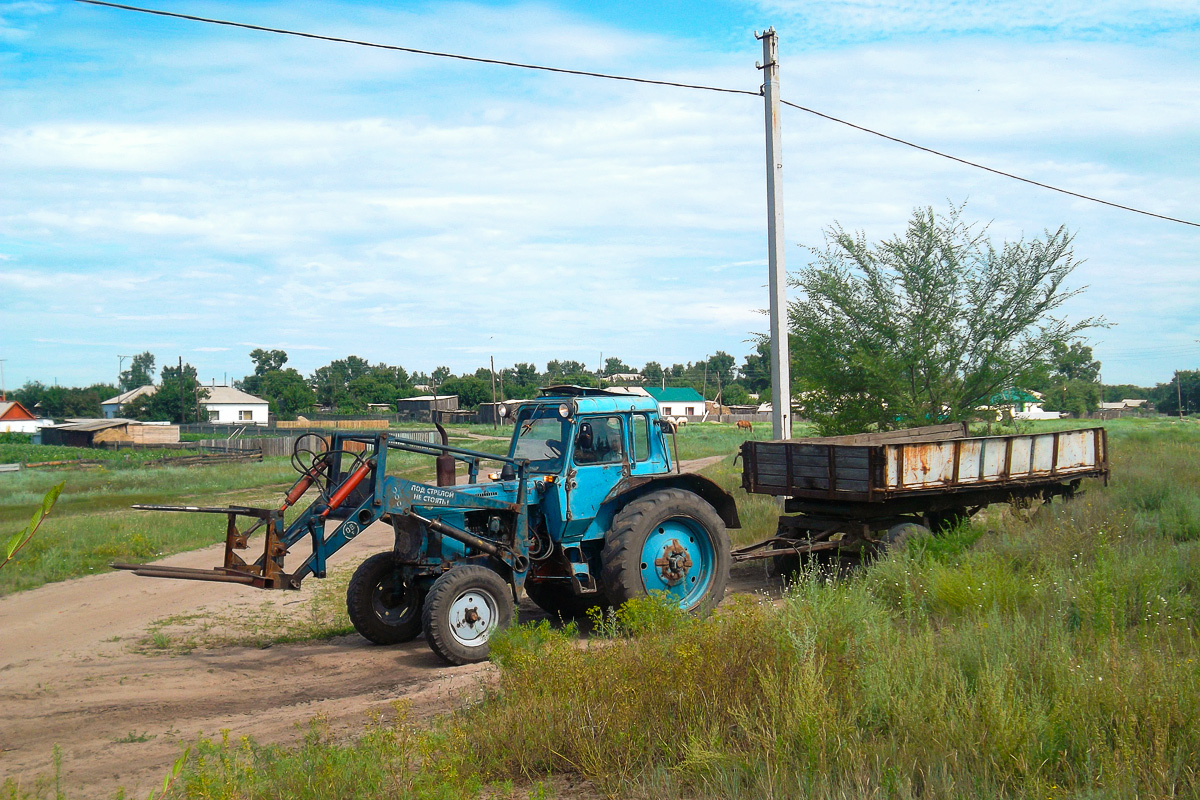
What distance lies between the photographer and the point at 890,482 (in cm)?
1004

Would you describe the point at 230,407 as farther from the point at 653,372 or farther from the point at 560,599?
the point at 560,599

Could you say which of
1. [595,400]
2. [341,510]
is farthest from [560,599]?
[341,510]

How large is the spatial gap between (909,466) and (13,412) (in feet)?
321

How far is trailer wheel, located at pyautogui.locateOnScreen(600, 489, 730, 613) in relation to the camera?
861cm

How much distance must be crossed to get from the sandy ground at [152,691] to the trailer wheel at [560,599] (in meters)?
0.38

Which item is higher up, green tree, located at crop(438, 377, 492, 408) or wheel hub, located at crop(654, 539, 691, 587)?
green tree, located at crop(438, 377, 492, 408)

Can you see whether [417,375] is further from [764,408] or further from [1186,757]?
[1186,757]

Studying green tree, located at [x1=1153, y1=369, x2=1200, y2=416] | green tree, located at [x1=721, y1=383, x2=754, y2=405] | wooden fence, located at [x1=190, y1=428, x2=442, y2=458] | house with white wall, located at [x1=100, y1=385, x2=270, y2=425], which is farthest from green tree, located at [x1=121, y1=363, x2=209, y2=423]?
green tree, located at [x1=1153, y1=369, x2=1200, y2=416]

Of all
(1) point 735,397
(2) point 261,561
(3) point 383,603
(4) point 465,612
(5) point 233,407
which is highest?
(1) point 735,397

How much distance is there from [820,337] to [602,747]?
14.0 m

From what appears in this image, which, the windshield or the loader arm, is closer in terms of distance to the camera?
the loader arm

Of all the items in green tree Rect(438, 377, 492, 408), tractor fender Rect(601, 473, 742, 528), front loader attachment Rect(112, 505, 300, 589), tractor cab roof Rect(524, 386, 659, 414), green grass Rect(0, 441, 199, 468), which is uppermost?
green tree Rect(438, 377, 492, 408)

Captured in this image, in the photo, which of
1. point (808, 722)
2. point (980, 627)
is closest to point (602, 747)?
point (808, 722)

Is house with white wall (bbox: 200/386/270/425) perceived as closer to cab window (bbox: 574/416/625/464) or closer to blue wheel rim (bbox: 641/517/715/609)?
cab window (bbox: 574/416/625/464)
